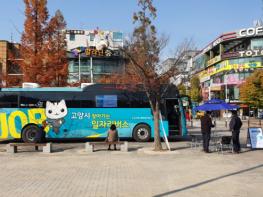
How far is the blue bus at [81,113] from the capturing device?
21734 mm

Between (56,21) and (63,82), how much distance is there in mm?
4427

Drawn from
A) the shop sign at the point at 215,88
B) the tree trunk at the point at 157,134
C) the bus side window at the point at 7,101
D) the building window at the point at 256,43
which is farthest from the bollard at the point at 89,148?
A: the shop sign at the point at 215,88

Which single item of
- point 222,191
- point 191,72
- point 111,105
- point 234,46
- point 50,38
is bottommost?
point 222,191

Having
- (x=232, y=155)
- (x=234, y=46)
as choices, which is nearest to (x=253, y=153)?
(x=232, y=155)

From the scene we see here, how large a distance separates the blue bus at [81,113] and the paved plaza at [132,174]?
4837mm

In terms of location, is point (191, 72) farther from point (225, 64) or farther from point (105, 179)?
point (225, 64)

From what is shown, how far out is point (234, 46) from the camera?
276 feet

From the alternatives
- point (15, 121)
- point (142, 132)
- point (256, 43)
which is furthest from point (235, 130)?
point (256, 43)

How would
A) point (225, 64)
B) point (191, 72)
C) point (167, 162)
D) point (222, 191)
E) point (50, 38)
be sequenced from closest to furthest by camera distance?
1. point (222, 191)
2. point (167, 162)
3. point (191, 72)
4. point (50, 38)
5. point (225, 64)

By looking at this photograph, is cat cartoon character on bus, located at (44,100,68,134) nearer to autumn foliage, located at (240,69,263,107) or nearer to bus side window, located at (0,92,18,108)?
bus side window, located at (0,92,18,108)

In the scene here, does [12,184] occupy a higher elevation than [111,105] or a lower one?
lower

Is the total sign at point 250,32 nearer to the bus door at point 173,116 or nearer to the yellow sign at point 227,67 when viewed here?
the yellow sign at point 227,67

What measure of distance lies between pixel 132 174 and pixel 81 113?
37.0 feet

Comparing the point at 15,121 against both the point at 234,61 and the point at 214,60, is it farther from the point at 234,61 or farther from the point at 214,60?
the point at 214,60
